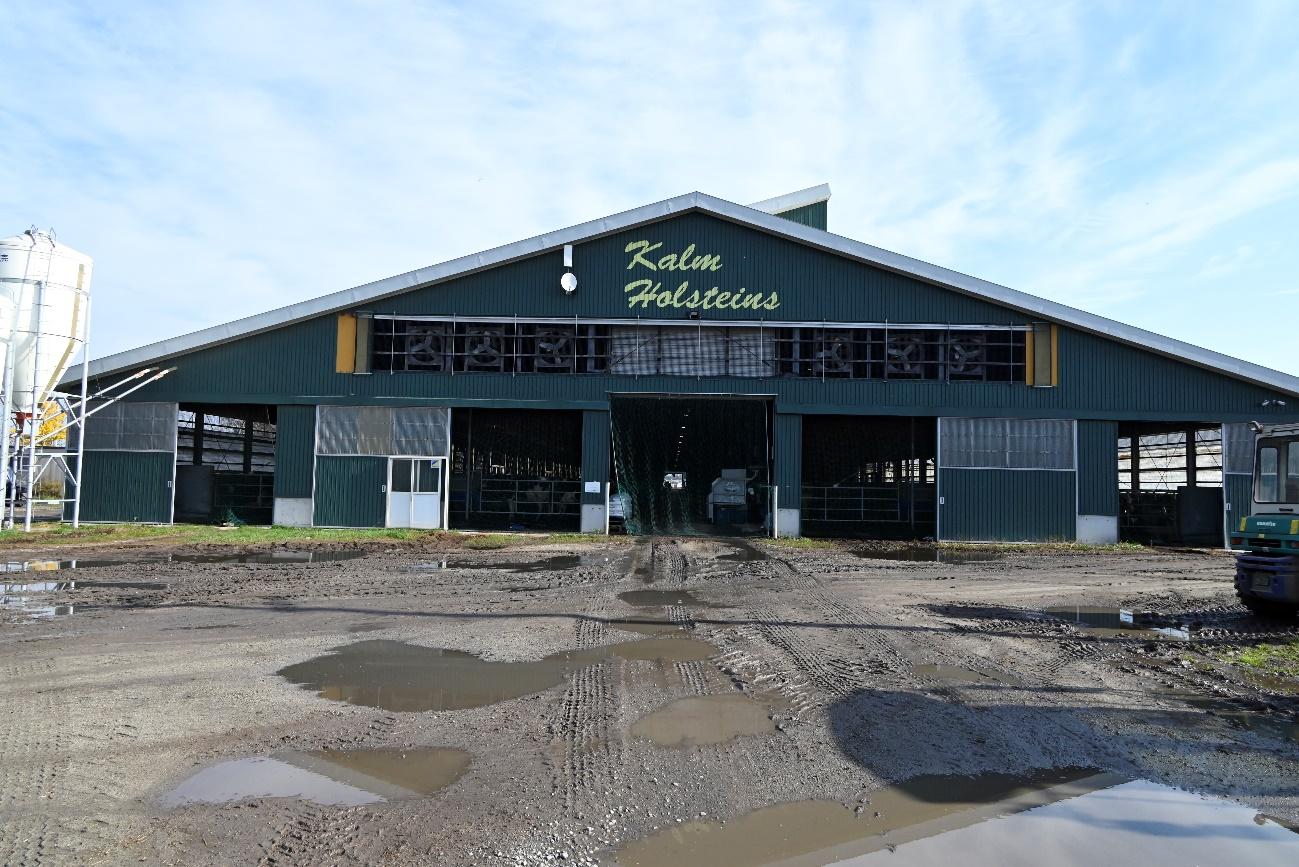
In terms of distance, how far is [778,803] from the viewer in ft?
15.8

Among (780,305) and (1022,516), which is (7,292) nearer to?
(780,305)

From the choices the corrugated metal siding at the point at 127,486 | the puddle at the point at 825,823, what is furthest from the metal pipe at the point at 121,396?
the puddle at the point at 825,823

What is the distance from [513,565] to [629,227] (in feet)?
39.2

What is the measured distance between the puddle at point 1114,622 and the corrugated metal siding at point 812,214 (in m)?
22.4

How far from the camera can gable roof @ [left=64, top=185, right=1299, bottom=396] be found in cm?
2389

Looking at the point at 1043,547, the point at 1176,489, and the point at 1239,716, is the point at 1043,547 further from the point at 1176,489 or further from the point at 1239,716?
the point at 1239,716

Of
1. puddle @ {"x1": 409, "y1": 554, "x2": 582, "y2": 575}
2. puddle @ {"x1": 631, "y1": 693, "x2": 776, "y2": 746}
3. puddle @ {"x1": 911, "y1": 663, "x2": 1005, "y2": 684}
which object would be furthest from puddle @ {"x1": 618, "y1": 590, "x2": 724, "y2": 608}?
puddle @ {"x1": 631, "y1": 693, "x2": 776, "y2": 746}

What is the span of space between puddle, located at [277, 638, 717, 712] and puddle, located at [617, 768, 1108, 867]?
2755 mm

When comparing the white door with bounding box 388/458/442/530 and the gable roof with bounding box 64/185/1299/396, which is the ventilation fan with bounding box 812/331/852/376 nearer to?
the gable roof with bounding box 64/185/1299/396

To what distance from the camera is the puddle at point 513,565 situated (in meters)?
15.5

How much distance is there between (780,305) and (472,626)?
56.0 ft

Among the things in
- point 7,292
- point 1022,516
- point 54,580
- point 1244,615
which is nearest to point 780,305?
point 1022,516

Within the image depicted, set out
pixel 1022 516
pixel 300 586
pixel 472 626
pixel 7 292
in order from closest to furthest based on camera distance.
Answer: pixel 472 626 → pixel 300 586 → pixel 7 292 → pixel 1022 516

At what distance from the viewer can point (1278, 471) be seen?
11.0m
